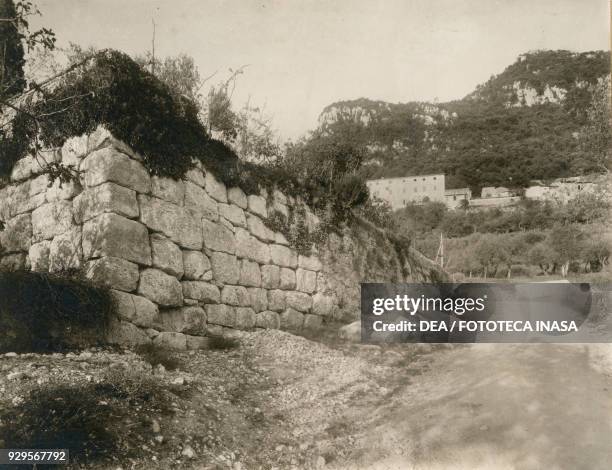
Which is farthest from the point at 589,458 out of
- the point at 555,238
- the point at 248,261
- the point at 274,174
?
the point at 555,238

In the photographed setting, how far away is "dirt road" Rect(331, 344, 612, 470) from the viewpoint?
3.78m

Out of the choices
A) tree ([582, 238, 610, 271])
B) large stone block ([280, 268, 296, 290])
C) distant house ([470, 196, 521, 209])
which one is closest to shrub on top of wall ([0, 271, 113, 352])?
large stone block ([280, 268, 296, 290])

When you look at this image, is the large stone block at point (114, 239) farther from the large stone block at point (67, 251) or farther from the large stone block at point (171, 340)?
the large stone block at point (171, 340)

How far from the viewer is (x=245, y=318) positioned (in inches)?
283

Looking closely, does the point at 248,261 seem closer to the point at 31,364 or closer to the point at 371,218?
the point at 31,364

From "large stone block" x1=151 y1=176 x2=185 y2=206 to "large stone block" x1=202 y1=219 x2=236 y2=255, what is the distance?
0.52m

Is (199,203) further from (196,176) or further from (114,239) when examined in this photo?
(114,239)

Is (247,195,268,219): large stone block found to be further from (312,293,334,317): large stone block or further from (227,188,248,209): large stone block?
(312,293,334,317): large stone block

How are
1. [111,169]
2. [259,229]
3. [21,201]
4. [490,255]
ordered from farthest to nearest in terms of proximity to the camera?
[490,255], [259,229], [21,201], [111,169]

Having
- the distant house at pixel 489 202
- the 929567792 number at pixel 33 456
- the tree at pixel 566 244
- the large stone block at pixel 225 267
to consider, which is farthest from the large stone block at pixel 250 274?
the distant house at pixel 489 202

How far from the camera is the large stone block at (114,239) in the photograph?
17.6ft

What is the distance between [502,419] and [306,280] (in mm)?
4819

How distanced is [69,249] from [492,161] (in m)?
30.4

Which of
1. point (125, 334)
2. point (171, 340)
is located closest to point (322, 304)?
point (171, 340)
